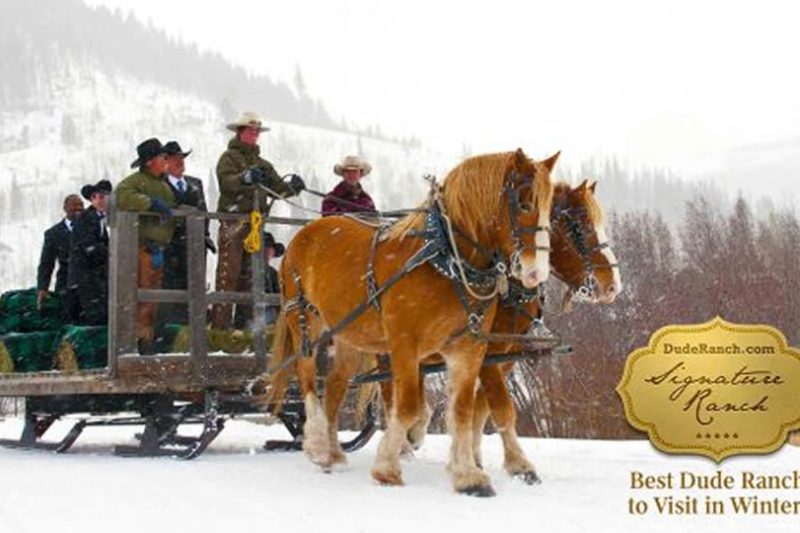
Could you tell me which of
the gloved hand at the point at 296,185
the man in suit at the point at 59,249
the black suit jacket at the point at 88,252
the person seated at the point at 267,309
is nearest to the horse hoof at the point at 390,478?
the person seated at the point at 267,309

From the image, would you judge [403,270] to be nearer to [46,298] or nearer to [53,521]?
[53,521]

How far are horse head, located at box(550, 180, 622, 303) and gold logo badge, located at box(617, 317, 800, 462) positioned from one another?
3.61 feet

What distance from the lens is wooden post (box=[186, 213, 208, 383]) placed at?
26.7ft

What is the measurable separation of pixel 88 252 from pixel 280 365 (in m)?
2.41

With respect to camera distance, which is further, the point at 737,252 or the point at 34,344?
the point at 737,252

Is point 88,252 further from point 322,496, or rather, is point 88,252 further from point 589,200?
point 589,200

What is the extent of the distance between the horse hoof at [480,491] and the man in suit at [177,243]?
3.65 m

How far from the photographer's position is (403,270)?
21.3 feet

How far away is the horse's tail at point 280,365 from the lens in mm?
8062

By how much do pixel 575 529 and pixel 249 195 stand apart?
522cm

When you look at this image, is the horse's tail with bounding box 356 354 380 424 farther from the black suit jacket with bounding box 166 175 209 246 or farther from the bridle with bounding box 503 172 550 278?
the bridle with bounding box 503 172 550 278

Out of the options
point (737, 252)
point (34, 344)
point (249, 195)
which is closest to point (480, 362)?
point (249, 195)

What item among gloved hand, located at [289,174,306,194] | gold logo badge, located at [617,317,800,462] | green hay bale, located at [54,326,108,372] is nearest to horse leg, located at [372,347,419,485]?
gold logo badge, located at [617,317,800,462]

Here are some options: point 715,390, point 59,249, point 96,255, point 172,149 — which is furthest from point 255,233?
point 715,390
